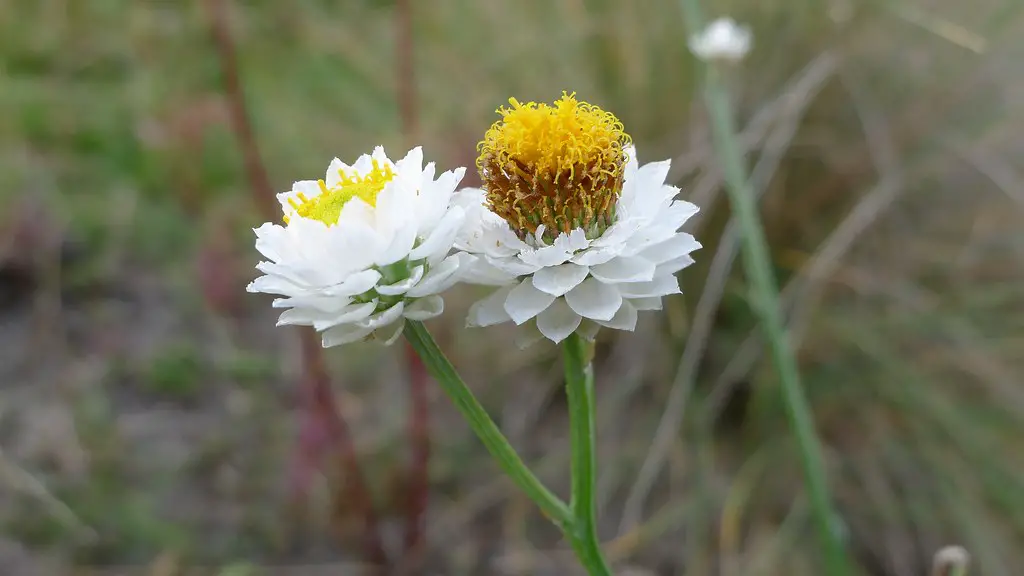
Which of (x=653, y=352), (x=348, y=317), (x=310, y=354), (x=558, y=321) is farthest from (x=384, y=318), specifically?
(x=653, y=352)

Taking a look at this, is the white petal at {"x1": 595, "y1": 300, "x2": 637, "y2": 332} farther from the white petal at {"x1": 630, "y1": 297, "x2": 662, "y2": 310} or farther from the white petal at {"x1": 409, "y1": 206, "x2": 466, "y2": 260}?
the white petal at {"x1": 409, "y1": 206, "x2": 466, "y2": 260}

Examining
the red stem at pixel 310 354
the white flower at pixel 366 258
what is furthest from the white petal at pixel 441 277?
the red stem at pixel 310 354

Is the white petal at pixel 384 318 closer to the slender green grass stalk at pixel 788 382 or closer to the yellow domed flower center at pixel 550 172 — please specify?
the yellow domed flower center at pixel 550 172

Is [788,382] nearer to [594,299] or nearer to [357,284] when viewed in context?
[594,299]

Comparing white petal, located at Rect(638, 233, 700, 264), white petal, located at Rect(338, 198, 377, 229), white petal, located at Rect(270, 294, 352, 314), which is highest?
white petal, located at Rect(338, 198, 377, 229)

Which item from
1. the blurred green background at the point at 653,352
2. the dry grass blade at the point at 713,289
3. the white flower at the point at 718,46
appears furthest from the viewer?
the blurred green background at the point at 653,352

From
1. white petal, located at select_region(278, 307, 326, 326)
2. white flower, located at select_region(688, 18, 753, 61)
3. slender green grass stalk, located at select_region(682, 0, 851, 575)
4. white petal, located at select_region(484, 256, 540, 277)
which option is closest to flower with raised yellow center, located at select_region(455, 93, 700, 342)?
white petal, located at select_region(484, 256, 540, 277)

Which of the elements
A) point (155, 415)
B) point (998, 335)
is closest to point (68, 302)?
point (155, 415)
